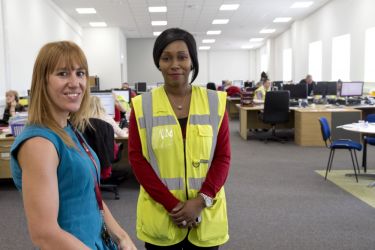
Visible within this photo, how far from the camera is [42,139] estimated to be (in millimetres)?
965

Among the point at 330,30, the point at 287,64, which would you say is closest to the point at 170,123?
the point at 330,30

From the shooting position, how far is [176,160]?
138 cm

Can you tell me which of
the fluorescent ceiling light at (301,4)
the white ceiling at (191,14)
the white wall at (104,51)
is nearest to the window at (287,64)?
the white ceiling at (191,14)

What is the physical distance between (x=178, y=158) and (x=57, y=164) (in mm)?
499

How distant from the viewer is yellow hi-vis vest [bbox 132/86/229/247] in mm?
1385

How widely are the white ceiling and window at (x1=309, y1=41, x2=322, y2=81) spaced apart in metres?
1.13

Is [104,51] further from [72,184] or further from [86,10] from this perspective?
[72,184]

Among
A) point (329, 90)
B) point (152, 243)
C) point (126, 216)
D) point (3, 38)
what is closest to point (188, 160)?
point (152, 243)

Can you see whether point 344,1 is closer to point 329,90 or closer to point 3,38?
point 329,90

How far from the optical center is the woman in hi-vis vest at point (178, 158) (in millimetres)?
1383

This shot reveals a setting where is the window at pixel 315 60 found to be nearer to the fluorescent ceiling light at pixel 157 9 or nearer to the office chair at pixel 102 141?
the fluorescent ceiling light at pixel 157 9

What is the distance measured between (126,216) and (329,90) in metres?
6.88

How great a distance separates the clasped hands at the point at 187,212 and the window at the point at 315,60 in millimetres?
11934

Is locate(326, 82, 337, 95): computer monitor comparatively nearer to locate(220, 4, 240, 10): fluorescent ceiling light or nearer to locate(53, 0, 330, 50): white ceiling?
locate(53, 0, 330, 50): white ceiling
